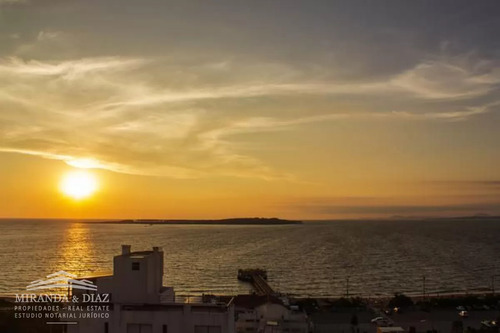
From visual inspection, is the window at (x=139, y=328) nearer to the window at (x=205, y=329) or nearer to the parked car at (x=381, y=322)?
the window at (x=205, y=329)

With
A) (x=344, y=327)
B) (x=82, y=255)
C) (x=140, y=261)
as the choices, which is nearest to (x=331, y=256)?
(x=82, y=255)

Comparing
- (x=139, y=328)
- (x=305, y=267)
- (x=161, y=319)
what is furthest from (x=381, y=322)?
(x=305, y=267)

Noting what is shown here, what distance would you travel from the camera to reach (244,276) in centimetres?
8050

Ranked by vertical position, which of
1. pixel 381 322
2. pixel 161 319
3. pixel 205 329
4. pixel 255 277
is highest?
pixel 161 319

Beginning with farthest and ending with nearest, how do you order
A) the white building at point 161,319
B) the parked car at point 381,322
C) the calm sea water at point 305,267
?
the calm sea water at point 305,267
the parked car at point 381,322
the white building at point 161,319

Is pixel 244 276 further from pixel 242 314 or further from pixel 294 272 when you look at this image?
pixel 242 314

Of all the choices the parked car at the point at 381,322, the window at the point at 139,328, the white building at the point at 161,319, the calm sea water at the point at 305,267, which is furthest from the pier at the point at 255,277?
the window at the point at 139,328

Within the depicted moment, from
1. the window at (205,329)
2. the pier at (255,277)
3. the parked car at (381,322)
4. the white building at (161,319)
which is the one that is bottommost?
the pier at (255,277)

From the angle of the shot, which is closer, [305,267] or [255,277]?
[255,277]

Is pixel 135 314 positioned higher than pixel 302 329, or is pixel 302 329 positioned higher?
pixel 135 314

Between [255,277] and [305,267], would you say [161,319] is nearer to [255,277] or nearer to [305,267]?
[255,277]

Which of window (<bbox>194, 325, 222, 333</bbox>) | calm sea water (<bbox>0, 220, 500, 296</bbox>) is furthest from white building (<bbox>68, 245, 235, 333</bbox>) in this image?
calm sea water (<bbox>0, 220, 500, 296</bbox>)

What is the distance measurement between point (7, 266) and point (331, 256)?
60769 millimetres

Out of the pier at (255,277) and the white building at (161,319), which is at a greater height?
the white building at (161,319)
